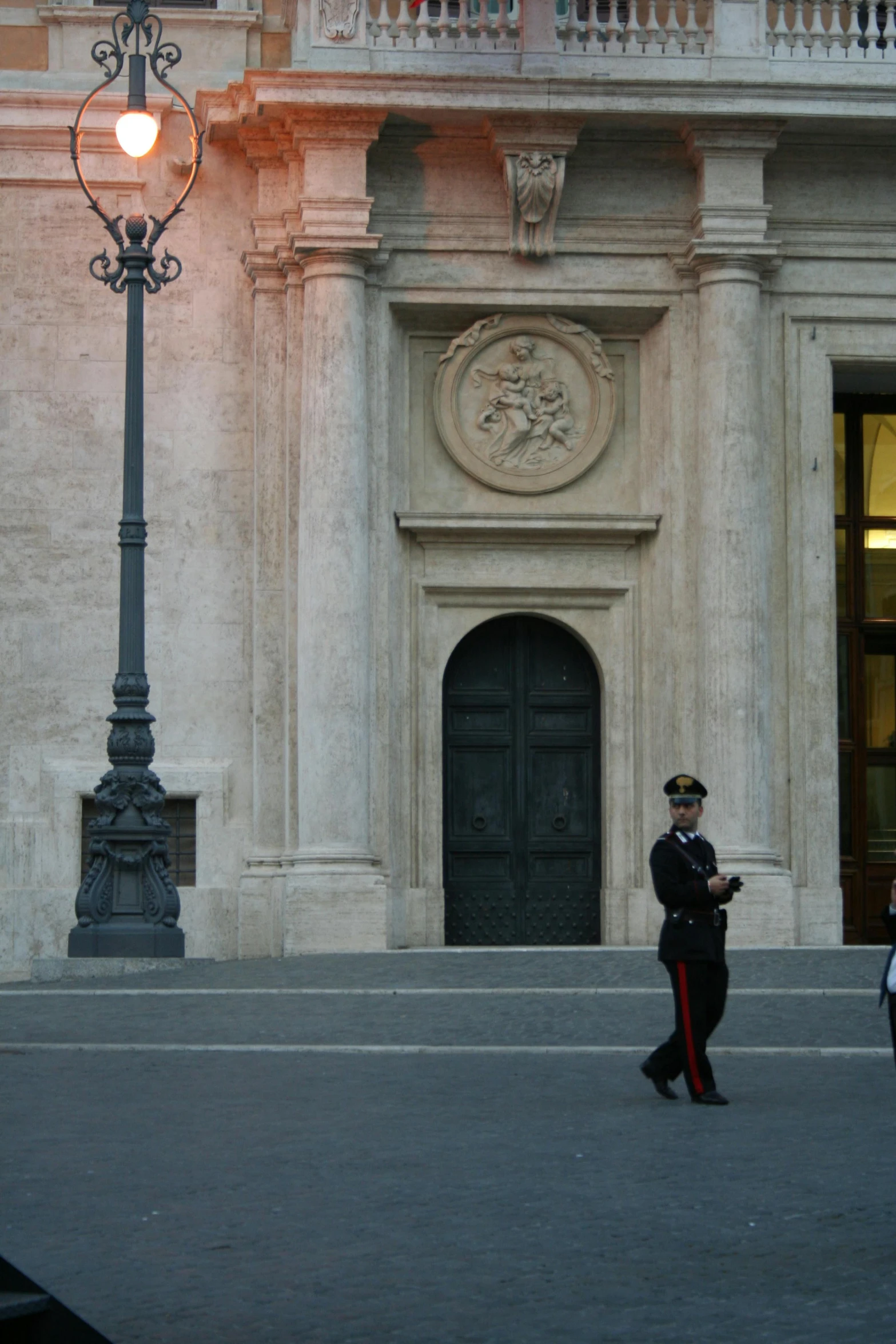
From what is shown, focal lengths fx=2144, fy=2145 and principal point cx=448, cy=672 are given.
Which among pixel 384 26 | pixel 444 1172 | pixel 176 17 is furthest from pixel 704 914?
pixel 176 17

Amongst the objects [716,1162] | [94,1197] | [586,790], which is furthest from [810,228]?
[94,1197]

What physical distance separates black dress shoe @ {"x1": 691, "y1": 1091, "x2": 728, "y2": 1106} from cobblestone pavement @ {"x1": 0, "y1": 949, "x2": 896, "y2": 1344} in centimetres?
9

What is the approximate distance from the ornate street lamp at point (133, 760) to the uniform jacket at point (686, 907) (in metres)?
6.97

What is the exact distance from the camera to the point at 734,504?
68.9 ft

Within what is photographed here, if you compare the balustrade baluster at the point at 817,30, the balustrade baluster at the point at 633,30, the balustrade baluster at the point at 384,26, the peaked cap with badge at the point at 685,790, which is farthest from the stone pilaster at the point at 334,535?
the peaked cap with badge at the point at 685,790

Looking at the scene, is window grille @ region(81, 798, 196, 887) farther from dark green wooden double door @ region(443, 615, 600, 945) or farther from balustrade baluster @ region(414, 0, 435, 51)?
balustrade baluster @ region(414, 0, 435, 51)

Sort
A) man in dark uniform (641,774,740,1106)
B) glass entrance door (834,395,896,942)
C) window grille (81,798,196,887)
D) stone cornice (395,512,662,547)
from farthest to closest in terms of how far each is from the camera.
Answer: glass entrance door (834,395,896,942) < stone cornice (395,512,662,547) < window grille (81,798,196,887) < man in dark uniform (641,774,740,1106)

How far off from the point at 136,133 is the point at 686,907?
931cm

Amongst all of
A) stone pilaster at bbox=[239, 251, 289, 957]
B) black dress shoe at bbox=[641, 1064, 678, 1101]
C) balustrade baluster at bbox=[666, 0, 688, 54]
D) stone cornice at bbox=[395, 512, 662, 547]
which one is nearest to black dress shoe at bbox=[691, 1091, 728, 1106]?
black dress shoe at bbox=[641, 1064, 678, 1101]

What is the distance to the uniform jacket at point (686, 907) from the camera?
11016 millimetres

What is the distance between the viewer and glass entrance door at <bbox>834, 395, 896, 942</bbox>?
23875mm

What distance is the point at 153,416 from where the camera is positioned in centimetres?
2181

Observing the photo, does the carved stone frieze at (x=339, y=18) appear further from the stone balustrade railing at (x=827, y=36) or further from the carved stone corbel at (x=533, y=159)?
the stone balustrade railing at (x=827, y=36)

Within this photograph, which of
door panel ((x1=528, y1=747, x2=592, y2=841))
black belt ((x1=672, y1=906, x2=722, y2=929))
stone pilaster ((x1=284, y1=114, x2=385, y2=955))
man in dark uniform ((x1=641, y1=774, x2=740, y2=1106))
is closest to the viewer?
man in dark uniform ((x1=641, y1=774, x2=740, y2=1106))
